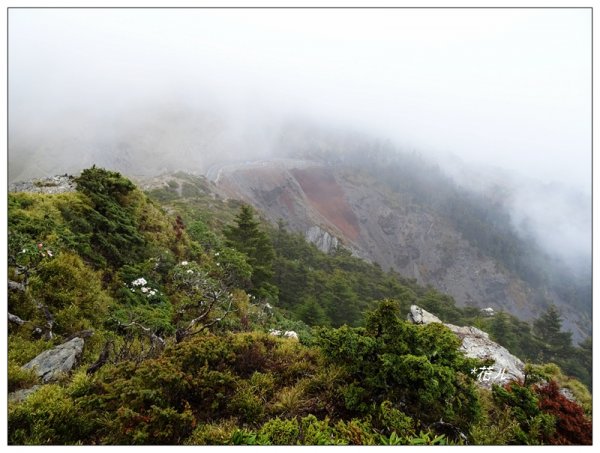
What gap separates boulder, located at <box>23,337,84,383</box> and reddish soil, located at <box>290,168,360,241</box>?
9841 centimetres

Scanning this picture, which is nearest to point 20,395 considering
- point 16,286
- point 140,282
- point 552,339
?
point 16,286

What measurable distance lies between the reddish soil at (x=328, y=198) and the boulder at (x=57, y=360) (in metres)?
98.4

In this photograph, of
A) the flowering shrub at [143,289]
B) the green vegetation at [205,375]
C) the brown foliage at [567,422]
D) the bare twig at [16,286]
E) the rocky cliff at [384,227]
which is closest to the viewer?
the green vegetation at [205,375]

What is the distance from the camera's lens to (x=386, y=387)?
245 inches

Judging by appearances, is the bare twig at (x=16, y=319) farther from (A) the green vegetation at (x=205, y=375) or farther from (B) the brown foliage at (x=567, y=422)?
(B) the brown foliage at (x=567, y=422)

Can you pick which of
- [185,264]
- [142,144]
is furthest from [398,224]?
[185,264]

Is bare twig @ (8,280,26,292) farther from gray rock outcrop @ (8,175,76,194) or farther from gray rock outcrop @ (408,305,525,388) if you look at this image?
gray rock outcrop @ (408,305,525,388)

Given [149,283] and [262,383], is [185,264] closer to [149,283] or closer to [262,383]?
[149,283]

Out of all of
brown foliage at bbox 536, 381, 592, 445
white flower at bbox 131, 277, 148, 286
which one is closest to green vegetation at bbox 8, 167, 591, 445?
brown foliage at bbox 536, 381, 592, 445

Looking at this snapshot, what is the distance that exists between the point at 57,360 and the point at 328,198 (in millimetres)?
113444

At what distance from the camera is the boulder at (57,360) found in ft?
21.5

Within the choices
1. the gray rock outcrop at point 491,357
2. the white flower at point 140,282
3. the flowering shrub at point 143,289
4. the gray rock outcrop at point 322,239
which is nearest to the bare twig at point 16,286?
the flowering shrub at point 143,289

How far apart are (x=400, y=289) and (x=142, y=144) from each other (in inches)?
3074

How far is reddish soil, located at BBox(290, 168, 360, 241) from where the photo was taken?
110m
